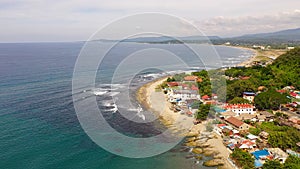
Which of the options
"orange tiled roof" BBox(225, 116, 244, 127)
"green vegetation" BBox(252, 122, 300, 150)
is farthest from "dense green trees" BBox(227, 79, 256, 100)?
"green vegetation" BBox(252, 122, 300, 150)

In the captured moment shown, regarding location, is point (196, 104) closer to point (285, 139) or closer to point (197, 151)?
point (197, 151)

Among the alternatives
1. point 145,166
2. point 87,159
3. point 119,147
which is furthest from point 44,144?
point 145,166

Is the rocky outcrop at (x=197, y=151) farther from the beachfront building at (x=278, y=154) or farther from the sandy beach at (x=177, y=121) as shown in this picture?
the beachfront building at (x=278, y=154)

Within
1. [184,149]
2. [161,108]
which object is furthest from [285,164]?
[161,108]

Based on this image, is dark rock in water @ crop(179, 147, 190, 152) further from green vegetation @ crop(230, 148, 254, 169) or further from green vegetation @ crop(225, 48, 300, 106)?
green vegetation @ crop(225, 48, 300, 106)

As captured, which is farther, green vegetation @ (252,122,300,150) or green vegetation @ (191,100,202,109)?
green vegetation @ (191,100,202,109)

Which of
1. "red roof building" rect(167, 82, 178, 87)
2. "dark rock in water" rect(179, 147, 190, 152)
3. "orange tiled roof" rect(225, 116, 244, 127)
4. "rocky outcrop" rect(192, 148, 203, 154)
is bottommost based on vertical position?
"rocky outcrop" rect(192, 148, 203, 154)

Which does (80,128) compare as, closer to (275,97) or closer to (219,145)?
(219,145)
